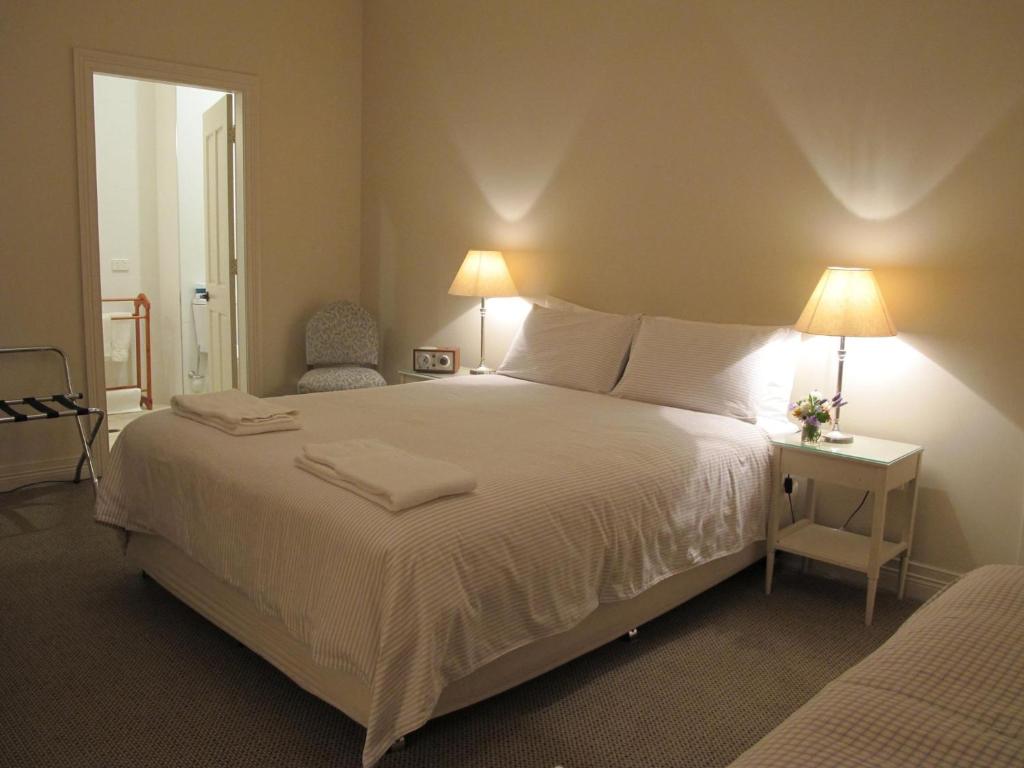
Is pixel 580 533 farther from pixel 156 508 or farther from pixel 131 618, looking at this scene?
pixel 131 618

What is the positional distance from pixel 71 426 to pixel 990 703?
14.4 ft

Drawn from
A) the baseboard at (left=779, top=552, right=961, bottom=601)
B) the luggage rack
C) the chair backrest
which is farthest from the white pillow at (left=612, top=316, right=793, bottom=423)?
the luggage rack

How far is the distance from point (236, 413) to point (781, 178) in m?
2.30

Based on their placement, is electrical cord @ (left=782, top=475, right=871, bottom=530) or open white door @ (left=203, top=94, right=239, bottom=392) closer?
electrical cord @ (left=782, top=475, right=871, bottom=530)

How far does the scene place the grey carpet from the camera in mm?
2096

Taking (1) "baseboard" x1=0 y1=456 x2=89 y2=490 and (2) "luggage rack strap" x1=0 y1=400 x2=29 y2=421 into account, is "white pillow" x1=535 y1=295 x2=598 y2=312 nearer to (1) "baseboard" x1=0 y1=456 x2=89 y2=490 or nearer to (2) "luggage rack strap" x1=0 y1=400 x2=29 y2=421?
(2) "luggage rack strap" x1=0 y1=400 x2=29 y2=421

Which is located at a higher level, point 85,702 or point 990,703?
point 990,703

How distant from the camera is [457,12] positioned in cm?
469

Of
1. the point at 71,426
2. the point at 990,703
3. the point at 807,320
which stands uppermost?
the point at 807,320

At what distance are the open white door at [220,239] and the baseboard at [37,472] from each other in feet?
3.90

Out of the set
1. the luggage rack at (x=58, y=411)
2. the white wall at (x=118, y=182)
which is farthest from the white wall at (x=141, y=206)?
the luggage rack at (x=58, y=411)

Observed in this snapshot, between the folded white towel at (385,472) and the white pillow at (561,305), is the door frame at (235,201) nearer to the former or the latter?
the white pillow at (561,305)

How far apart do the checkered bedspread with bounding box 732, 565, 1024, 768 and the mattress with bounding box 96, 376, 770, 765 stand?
3.03 ft

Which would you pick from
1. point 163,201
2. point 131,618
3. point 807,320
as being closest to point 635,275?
point 807,320
